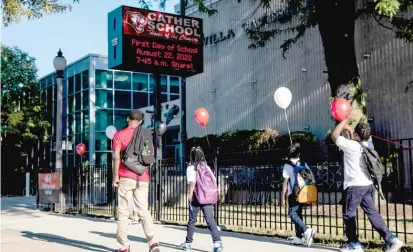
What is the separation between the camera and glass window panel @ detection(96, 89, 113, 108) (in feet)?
123

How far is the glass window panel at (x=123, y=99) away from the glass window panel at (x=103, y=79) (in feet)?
3.02

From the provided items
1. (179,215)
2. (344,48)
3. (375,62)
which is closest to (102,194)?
(179,215)

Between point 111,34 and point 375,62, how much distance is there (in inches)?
392

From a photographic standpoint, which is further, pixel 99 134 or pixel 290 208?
pixel 99 134

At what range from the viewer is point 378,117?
736 inches

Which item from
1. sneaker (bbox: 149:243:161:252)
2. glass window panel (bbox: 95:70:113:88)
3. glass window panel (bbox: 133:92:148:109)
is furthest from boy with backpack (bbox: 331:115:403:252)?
glass window panel (bbox: 133:92:148:109)

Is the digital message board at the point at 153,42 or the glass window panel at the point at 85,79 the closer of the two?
the digital message board at the point at 153,42

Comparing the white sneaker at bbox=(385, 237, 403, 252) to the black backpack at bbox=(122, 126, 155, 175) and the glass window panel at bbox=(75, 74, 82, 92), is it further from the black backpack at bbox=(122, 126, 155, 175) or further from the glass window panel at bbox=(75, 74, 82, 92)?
the glass window panel at bbox=(75, 74, 82, 92)

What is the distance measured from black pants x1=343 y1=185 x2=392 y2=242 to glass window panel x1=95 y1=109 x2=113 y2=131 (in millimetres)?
32359

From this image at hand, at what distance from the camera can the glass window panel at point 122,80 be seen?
38.0 metres

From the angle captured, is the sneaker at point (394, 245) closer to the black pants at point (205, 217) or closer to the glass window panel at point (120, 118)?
the black pants at point (205, 217)

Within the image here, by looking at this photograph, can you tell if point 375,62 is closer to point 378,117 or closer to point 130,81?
point 378,117

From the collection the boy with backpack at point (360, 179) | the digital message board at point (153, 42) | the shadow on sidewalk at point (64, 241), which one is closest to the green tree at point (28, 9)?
the digital message board at point (153, 42)

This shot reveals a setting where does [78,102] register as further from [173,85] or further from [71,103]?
[173,85]
